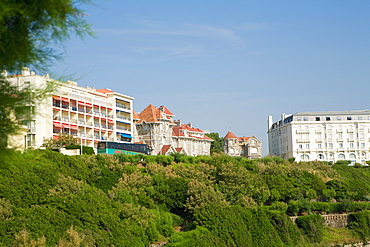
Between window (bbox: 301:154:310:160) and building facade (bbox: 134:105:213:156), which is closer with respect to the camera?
building facade (bbox: 134:105:213:156)

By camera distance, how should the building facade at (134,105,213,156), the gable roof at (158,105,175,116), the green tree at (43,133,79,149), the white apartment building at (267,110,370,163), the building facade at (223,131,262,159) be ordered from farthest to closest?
the building facade at (223,131,262,159) → the white apartment building at (267,110,370,163) → the gable roof at (158,105,175,116) → the building facade at (134,105,213,156) → the green tree at (43,133,79,149)

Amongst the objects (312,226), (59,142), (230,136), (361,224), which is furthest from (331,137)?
(59,142)

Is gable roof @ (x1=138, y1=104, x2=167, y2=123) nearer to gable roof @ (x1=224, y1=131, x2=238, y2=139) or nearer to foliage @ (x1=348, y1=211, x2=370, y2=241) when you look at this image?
foliage @ (x1=348, y1=211, x2=370, y2=241)

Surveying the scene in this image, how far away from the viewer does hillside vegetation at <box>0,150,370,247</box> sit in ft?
114

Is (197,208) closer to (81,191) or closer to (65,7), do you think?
(81,191)

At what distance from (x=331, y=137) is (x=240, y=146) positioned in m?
21.7

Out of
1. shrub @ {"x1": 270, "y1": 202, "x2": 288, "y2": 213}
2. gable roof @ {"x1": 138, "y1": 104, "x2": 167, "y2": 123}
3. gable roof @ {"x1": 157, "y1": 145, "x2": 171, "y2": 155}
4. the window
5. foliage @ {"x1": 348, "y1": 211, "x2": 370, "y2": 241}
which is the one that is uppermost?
gable roof @ {"x1": 138, "y1": 104, "x2": 167, "y2": 123}

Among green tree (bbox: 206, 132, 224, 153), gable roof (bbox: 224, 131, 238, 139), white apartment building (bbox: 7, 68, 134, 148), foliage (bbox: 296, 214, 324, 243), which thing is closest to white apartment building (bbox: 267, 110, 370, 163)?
gable roof (bbox: 224, 131, 238, 139)

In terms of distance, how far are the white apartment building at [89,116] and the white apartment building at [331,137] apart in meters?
54.2

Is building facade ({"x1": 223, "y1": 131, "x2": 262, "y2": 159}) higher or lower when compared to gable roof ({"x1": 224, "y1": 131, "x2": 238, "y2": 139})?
lower

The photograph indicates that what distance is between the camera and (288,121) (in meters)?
130

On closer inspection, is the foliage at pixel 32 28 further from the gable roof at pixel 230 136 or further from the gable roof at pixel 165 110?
the gable roof at pixel 230 136

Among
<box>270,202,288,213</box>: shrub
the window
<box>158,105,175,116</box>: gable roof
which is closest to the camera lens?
<box>270,202,288,213</box>: shrub

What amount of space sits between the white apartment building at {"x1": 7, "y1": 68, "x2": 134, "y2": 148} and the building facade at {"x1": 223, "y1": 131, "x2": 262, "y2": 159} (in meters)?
51.4
